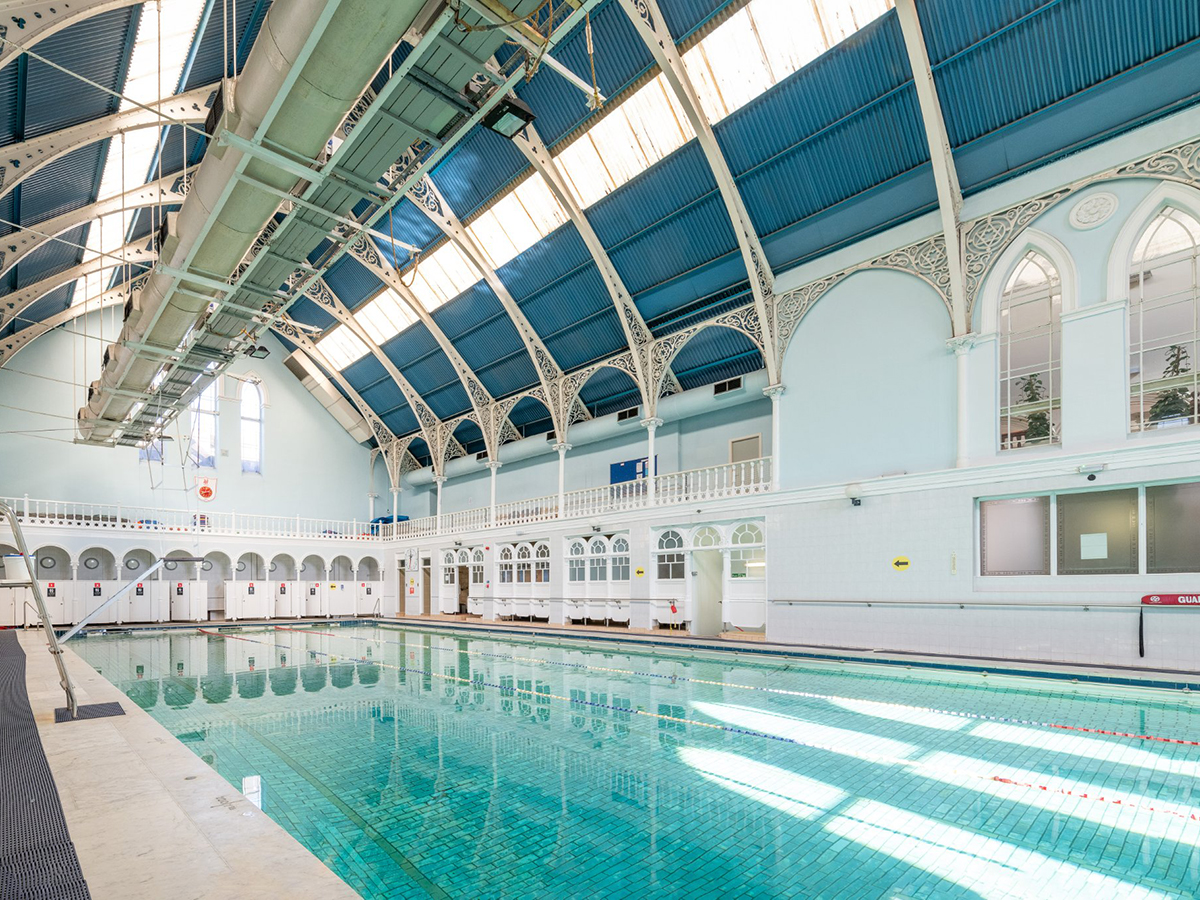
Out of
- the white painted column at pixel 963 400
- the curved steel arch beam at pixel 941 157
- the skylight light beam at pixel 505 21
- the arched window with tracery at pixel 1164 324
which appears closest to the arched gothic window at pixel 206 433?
the skylight light beam at pixel 505 21

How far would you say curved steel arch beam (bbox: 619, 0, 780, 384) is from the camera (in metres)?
12.0

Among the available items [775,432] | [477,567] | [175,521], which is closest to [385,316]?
[477,567]

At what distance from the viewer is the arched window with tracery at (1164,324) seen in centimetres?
974

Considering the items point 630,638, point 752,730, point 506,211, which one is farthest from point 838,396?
point 506,211

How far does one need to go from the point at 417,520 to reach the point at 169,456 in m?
10.1

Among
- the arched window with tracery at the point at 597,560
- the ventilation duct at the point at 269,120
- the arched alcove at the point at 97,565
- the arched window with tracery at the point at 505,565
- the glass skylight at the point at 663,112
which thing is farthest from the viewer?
the arched window with tracery at the point at 505,565

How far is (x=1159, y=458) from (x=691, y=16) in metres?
11.2

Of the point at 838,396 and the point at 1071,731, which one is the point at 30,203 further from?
the point at 1071,731

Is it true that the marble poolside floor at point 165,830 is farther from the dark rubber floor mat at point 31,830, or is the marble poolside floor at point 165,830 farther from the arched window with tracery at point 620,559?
the arched window with tracery at point 620,559

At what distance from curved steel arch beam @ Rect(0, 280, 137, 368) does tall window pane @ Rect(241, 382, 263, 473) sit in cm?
594

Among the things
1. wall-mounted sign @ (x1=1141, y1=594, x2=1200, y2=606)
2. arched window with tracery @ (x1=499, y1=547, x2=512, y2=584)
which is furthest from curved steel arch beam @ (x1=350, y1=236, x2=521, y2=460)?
wall-mounted sign @ (x1=1141, y1=594, x2=1200, y2=606)

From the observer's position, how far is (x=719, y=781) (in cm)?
525

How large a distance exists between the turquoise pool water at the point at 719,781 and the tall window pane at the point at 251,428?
19475 millimetres

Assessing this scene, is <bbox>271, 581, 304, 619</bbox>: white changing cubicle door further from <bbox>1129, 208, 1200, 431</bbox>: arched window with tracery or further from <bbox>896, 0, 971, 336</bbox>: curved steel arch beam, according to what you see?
<bbox>1129, 208, 1200, 431</bbox>: arched window with tracery
